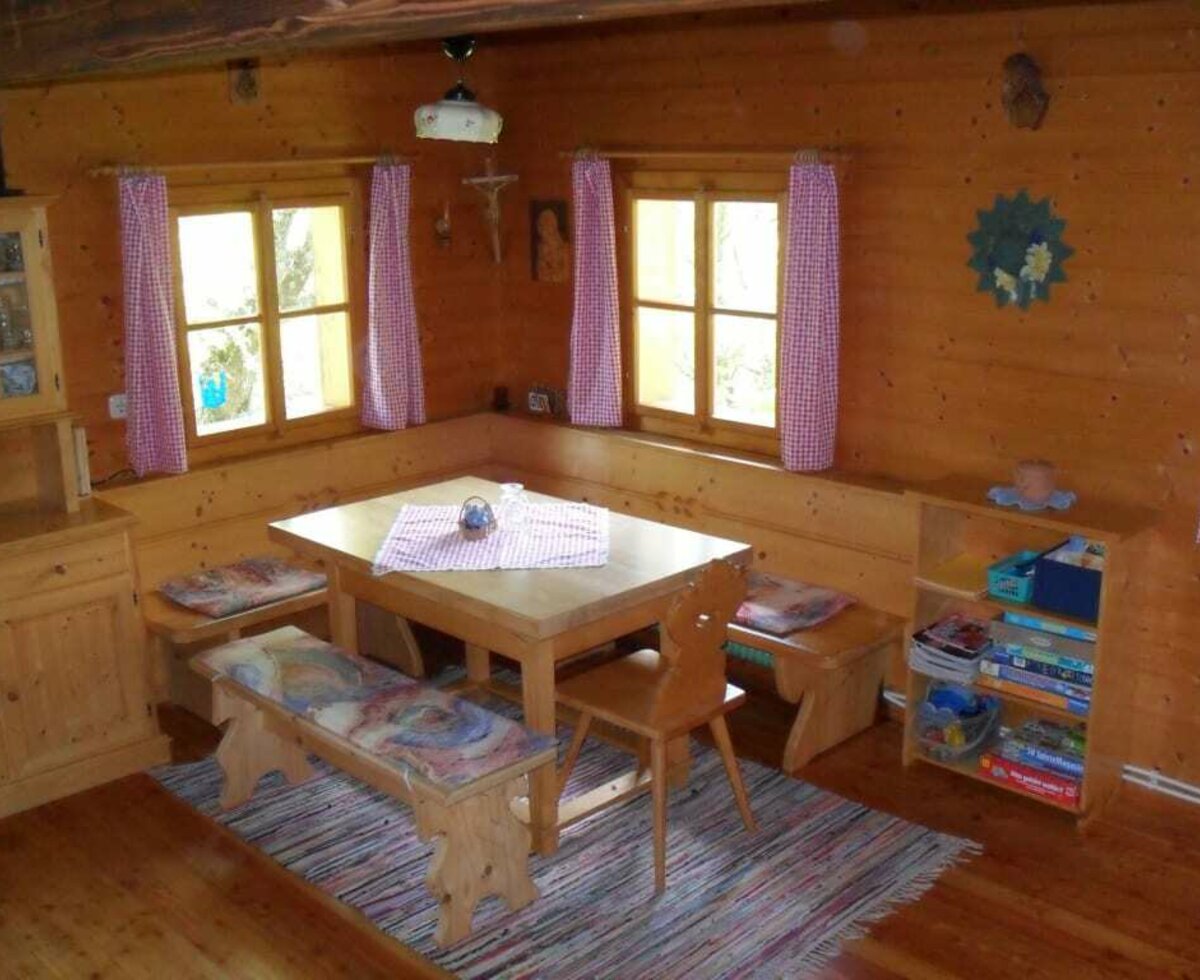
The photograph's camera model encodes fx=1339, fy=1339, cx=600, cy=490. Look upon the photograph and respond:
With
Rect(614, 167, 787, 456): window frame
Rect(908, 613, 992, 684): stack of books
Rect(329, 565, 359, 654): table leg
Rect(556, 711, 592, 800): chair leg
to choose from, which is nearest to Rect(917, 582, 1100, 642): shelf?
Rect(908, 613, 992, 684): stack of books

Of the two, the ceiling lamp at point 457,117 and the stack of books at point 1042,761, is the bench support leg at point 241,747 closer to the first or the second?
the ceiling lamp at point 457,117

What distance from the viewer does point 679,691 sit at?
3.71m

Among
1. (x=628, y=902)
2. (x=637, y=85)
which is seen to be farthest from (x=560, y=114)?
(x=628, y=902)

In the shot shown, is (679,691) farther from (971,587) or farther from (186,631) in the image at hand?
(186,631)

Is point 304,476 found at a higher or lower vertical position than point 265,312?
lower

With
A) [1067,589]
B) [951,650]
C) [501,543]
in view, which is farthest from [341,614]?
[1067,589]

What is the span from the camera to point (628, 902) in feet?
12.1

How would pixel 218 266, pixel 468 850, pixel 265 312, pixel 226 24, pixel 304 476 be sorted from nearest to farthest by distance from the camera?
pixel 226 24, pixel 468 850, pixel 218 266, pixel 265 312, pixel 304 476

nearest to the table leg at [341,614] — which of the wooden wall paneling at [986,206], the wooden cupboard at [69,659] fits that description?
the wooden cupboard at [69,659]

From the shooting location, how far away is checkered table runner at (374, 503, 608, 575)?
157 inches

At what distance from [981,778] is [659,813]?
1.15m

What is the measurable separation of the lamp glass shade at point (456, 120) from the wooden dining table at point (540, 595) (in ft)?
4.07

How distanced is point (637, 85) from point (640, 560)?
222 cm

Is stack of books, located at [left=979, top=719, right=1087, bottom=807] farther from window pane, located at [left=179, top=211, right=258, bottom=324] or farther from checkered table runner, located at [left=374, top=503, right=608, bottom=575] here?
window pane, located at [left=179, top=211, right=258, bottom=324]
